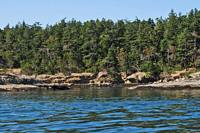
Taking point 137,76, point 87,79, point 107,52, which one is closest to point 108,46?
point 107,52

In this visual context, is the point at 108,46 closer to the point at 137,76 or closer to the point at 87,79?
the point at 87,79

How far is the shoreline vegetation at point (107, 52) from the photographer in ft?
473

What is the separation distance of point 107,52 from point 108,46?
245cm

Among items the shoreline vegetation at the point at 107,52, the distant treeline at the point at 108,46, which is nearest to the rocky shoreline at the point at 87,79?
the shoreline vegetation at the point at 107,52

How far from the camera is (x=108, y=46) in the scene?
167625 millimetres

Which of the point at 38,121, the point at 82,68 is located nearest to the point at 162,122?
the point at 38,121

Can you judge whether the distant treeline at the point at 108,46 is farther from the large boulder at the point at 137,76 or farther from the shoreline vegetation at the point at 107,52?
the large boulder at the point at 137,76

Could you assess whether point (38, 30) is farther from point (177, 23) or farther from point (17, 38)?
point (177, 23)

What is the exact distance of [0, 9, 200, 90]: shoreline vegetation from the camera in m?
144

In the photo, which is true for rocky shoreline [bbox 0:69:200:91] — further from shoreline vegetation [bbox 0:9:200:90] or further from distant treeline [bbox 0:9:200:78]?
distant treeline [bbox 0:9:200:78]

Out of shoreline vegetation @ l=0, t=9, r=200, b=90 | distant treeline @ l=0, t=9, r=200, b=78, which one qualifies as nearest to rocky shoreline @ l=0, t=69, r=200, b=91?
shoreline vegetation @ l=0, t=9, r=200, b=90

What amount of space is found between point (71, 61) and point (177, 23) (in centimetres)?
3700

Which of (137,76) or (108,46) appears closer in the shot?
(137,76)

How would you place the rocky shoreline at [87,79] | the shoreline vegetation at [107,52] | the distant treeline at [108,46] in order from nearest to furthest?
the rocky shoreline at [87,79]
the shoreline vegetation at [107,52]
the distant treeline at [108,46]
